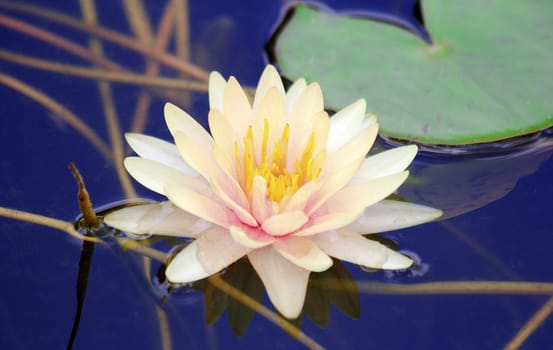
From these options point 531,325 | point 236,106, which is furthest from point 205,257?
point 531,325

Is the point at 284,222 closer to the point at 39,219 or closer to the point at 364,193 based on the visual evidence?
the point at 364,193

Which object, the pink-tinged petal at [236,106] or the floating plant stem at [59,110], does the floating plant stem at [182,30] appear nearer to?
the floating plant stem at [59,110]

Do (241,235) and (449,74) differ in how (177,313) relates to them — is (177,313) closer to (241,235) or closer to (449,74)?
(241,235)

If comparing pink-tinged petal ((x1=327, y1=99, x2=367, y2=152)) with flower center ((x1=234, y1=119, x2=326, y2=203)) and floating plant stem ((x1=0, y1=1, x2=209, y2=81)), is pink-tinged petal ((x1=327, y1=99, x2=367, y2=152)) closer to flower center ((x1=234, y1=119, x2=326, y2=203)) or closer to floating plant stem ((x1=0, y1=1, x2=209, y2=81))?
flower center ((x1=234, y1=119, x2=326, y2=203))

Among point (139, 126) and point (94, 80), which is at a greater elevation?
point (94, 80)

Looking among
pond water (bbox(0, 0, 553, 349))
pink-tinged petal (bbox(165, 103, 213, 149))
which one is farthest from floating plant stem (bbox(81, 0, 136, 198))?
pink-tinged petal (bbox(165, 103, 213, 149))

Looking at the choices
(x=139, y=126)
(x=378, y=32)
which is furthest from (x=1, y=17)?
(x=378, y=32)

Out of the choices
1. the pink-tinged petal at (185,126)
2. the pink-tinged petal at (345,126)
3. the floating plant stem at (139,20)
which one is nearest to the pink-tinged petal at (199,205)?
the pink-tinged petal at (185,126)
